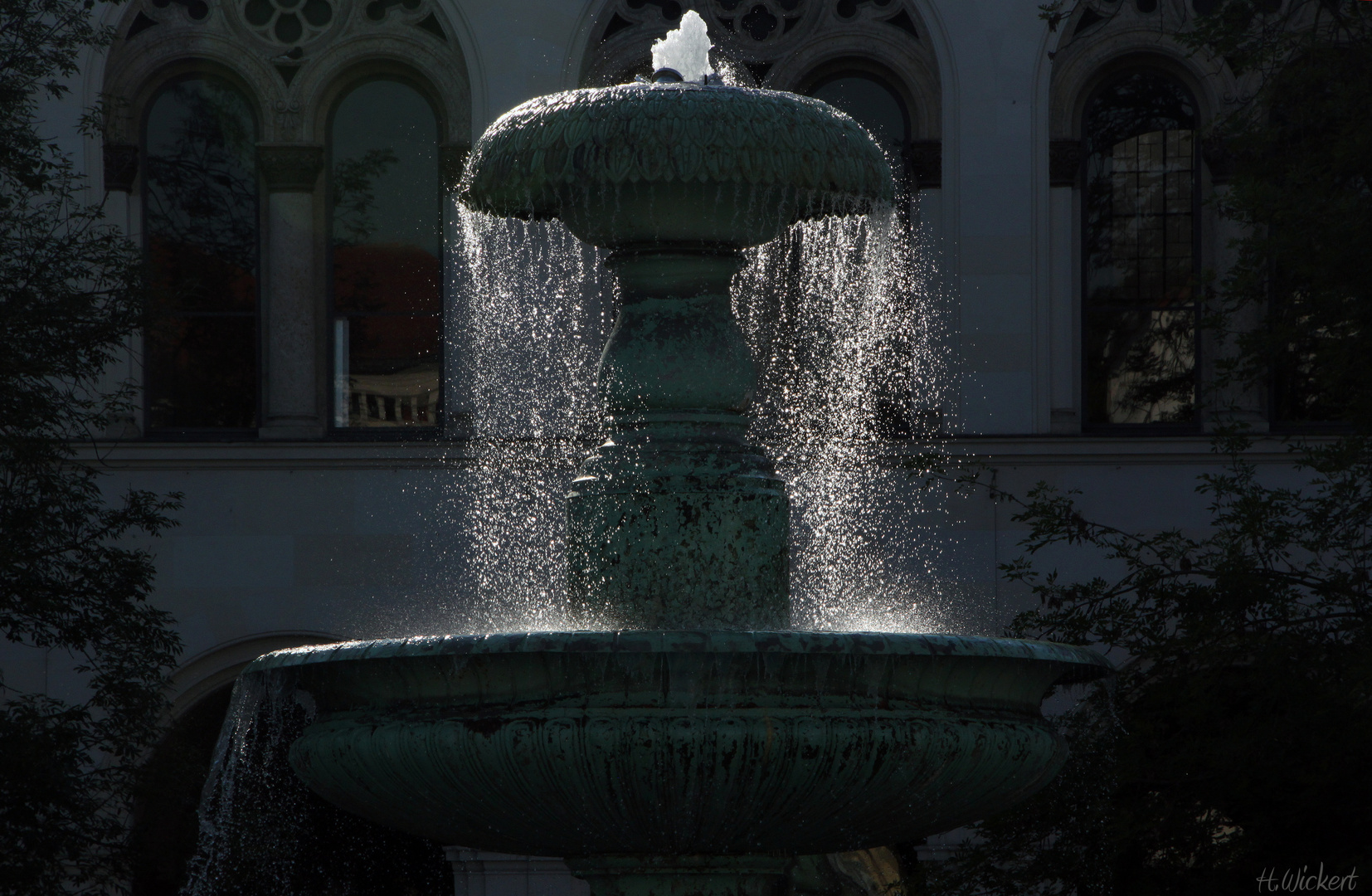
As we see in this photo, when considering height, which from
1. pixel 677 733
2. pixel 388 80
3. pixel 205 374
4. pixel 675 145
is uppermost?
pixel 388 80

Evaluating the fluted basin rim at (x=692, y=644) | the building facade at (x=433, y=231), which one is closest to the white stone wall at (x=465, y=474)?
the building facade at (x=433, y=231)

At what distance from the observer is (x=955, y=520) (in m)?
17.1

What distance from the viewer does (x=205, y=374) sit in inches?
714

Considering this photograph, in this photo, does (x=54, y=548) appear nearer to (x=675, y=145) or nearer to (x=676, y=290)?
(x=676, y=290)

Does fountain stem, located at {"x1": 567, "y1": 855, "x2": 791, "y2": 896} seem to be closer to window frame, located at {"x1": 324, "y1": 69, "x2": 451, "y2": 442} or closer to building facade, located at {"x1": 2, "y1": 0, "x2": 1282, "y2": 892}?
building facade, located at {"x1": 2, "y1": 0, "x2": 1282, "y2": 892}

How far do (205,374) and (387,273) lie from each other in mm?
1766

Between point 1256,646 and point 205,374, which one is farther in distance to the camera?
point 205,374

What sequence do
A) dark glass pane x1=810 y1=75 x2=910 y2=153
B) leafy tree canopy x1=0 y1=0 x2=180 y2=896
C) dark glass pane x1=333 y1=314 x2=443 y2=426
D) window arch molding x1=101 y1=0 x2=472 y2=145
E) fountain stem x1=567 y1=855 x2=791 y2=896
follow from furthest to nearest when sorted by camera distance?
dark glass pane x1=810 y1=75 x2=910 y2=153
dark glass pane x1=333 y1=314 x2=443 y2=426
window arch molding x1=101 y1=0 x2=472 y2=145
leafy tree canopy x1=0 y1=0 x2=180 y2=896
fountain stem x1=567 y1=855 x2=791 y2=896

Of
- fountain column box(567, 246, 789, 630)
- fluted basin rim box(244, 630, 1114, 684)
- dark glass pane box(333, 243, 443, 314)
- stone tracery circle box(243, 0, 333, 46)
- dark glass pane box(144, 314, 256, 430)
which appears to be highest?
stone tracery circle box(243, 0, 333, 46)

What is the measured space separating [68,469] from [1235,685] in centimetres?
916

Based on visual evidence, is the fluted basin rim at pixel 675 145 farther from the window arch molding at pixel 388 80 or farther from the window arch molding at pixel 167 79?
the window arch molding at pixel 167 79

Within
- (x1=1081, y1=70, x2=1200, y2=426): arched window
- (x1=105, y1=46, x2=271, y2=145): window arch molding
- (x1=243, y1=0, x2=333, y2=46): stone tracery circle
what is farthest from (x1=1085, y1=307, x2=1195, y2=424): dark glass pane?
(x1=105, y1=46, x2=271, y2=145): window arch molding

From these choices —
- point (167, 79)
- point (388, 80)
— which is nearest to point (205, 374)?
point (167, 79)

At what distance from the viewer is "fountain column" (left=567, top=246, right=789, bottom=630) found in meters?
6.54
